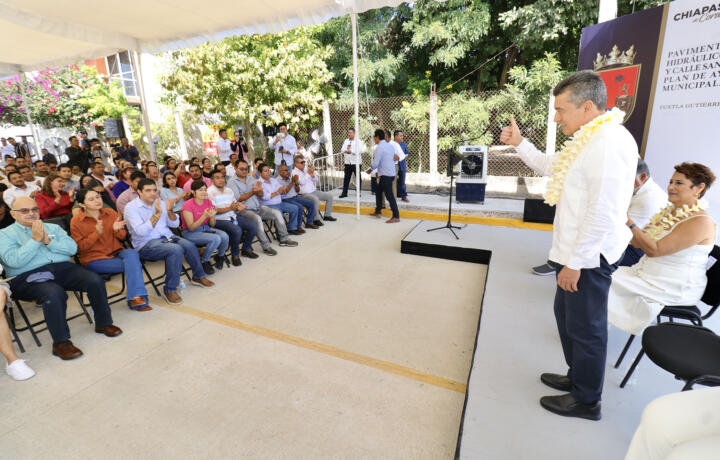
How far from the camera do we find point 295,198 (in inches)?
253

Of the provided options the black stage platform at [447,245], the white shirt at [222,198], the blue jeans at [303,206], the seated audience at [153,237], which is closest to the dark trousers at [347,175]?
the blue jeans at [303,206]

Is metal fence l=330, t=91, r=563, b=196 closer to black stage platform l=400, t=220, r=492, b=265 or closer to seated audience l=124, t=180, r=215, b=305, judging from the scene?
black stage platform l=400, t=220, r=492, b=265

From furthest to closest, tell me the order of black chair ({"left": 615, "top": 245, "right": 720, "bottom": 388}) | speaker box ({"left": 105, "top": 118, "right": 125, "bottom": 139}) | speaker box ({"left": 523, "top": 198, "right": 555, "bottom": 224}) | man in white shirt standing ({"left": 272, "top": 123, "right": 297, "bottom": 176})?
speaker box ({"left": 105, "top": 118, "right": 125, "bottom": 139})
man in white shirt standing ({"left": 272, "top": 123, "right": 297, "bottom": 176})
speaker box ({"left": 523, "top": 198, "right": 555, "bottom": 224})
black chair ({"left": 615, "top": 245, "right": 720, "bottom": 388})

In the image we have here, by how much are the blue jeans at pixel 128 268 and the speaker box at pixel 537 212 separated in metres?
5.57

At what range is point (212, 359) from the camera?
2883mm

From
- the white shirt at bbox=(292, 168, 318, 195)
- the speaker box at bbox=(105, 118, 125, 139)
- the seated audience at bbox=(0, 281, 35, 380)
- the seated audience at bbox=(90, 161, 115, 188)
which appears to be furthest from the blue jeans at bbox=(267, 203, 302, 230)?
the speaker box at bbox=(105, 118, 125, 139)

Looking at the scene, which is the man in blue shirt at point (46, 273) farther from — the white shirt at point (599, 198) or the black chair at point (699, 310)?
the black chair at point (699, 310)

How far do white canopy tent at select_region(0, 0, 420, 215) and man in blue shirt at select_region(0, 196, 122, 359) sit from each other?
3.57 meters

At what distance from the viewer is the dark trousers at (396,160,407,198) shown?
750 centimetres

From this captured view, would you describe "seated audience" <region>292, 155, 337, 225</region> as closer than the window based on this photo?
Yes

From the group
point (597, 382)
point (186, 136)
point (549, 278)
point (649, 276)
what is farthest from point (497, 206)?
point (186, 136)

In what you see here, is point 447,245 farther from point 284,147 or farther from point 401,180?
point 284,147

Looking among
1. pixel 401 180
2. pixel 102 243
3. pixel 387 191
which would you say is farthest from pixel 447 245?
Answer: pixel 102 243

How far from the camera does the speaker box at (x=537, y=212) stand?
5.80 m
